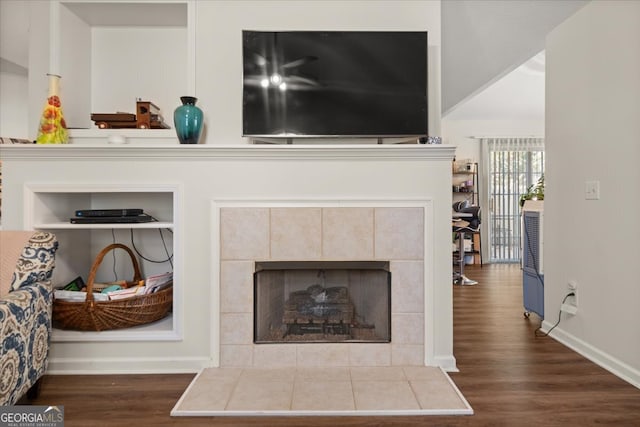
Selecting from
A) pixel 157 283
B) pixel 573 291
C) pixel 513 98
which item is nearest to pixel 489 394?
pixel 573 291

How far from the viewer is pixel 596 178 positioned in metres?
2.41

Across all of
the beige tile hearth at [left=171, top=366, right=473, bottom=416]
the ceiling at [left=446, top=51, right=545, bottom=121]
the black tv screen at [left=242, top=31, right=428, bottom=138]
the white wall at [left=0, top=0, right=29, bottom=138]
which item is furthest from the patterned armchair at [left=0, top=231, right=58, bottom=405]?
the ceiling at [left=446, top=51, right=545, bottom=121]

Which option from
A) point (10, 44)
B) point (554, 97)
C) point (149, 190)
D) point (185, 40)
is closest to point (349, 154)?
point (149, 190)

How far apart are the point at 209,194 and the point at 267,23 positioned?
1.12 metres

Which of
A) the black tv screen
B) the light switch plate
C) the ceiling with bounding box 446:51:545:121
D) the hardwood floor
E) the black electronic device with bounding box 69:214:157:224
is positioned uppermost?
the ceiling with bounding box 446:51:545:121

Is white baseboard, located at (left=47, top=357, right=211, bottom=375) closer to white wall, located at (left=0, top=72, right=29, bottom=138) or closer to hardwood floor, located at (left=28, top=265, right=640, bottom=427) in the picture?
hardwood floor, located at (left=28, top=265, right=640, bottom=427)

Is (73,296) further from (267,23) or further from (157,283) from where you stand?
(267,23)

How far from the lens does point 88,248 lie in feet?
8.80

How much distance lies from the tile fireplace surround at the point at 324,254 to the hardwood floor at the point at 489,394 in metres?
0.35

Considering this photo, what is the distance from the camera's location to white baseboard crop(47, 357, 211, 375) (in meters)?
2.22

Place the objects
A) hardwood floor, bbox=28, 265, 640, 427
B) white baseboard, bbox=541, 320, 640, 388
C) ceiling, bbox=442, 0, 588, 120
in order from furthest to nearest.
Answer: ceiling, bbox=442, 0, 588, 120 < white baseboard, bbox=541, 320, 640, 388 < hardwood floor, bbox=28, 265, 640, 427

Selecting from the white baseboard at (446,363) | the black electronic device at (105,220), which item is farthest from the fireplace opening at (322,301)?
the black electronic device at (105,220)

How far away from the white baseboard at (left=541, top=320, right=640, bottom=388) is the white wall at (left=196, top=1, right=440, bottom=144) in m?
1.58

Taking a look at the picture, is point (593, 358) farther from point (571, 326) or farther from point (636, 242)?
point (636, 242)
